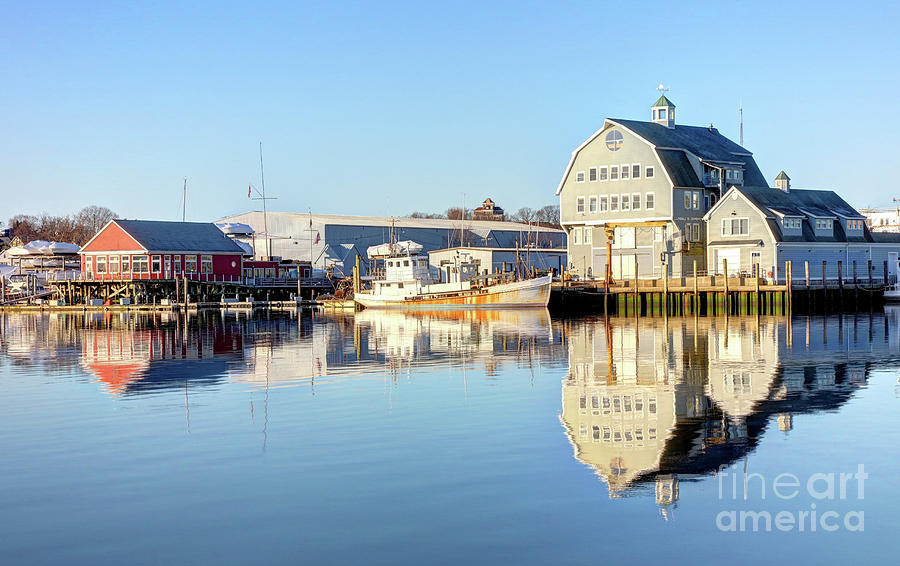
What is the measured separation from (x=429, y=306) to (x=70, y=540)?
6519 centimetres

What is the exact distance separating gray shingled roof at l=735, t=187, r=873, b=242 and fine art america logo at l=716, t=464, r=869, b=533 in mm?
54910

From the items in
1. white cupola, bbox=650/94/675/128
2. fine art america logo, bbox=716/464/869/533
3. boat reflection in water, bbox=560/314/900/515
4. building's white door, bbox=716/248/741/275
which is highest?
white cupola, bbox=650/94/675/128

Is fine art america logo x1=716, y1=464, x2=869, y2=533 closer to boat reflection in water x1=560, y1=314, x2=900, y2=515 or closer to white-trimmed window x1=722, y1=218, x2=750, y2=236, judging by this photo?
boat reflection in water x1=560, y1=314, x2=900, y2=515

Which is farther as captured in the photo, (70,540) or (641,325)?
(641,325)

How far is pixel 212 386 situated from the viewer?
92.4ft

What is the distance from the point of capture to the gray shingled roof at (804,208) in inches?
2704

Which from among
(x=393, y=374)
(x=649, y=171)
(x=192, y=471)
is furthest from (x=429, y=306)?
(x=192, y=471)

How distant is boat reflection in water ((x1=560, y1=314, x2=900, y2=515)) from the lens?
16.9 meters

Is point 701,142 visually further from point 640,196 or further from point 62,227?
point 62,227

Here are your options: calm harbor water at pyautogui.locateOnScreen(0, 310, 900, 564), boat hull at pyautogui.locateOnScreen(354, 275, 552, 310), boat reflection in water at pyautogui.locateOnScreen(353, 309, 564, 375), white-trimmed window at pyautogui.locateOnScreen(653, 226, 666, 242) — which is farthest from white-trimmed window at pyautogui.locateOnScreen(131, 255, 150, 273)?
calm harbor water at pyautogui.locateOnScreen(0, 310, 900, 564)

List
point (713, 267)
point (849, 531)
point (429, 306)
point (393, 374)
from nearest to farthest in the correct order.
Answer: point (849, 531) → point (393, 374) → point (713, 267) → point (429, 306)

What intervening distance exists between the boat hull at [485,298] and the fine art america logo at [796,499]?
2174 inches

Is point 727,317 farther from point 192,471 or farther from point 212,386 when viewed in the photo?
point 192,471

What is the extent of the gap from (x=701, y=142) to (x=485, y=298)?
2092cm
